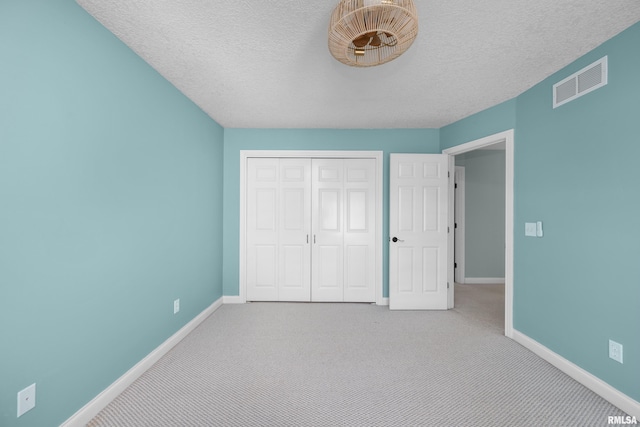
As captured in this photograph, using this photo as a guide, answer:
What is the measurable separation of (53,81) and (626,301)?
3.83m

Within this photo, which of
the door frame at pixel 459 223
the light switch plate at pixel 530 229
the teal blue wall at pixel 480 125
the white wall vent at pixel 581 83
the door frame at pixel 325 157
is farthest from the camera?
the door frame at pixel 459 223

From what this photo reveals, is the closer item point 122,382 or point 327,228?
point 122,382

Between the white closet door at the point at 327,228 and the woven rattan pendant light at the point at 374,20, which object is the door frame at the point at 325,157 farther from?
the woven rattan pendant light at the point at 374,20

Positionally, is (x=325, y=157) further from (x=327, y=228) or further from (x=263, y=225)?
(x=263, y=225)

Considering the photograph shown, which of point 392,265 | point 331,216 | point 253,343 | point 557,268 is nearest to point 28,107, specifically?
point 253,343

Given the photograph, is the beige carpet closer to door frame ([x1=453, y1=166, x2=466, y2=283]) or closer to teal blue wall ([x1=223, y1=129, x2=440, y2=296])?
teal blue wall ([x1=223, y1=129, x2=440, y2=296])

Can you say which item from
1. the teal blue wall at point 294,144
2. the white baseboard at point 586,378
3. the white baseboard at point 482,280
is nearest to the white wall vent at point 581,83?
the teal blue wall at point 294,144

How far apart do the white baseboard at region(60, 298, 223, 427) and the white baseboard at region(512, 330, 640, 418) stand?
3508 millimetres

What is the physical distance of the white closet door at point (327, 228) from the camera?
12.4 feet

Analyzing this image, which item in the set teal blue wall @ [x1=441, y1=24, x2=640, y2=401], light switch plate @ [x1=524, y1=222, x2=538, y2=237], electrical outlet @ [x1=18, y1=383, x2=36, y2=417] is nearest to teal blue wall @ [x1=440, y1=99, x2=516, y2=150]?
teal blue wall @ [x1=441, y1=24, x2=640, y2=401]

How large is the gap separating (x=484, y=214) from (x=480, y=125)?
7.96ft

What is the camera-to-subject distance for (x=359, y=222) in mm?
3785

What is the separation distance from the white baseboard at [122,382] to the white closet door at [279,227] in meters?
1.18

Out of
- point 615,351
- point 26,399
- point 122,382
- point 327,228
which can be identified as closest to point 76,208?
point 26,399
